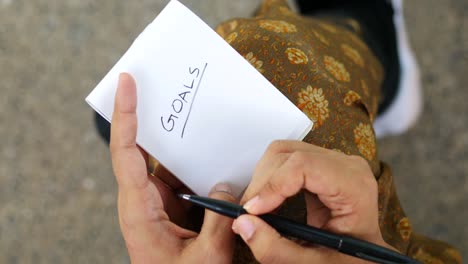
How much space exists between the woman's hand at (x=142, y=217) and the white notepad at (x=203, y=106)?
35 millimetres

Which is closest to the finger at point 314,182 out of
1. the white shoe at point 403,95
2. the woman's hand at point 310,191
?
the woman's hand at point 310,191

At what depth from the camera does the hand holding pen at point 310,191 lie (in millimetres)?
350

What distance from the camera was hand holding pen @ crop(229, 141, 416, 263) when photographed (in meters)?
0.35

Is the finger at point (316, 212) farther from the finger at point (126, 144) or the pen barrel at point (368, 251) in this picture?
the finger at point (126, 144)

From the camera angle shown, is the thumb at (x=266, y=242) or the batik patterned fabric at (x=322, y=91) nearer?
the thumb at (x=266, y=242)

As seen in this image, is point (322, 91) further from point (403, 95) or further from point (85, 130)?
point (85, 130)

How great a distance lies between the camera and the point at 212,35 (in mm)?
441

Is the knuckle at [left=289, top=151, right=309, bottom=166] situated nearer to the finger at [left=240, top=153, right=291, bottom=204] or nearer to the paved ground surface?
the finger at [left=240, top=153, right=291, bottom=204]

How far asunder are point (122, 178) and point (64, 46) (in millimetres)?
676

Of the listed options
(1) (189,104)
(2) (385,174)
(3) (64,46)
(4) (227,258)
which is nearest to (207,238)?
(4) (227,258)

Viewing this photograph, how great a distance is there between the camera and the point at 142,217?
1.33 ft

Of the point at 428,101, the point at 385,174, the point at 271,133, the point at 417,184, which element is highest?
the point at 271,133

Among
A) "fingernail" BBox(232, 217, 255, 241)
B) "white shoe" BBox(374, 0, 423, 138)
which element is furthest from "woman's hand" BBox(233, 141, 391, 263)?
"white shoe" BBox(374, 0, 423, 138)

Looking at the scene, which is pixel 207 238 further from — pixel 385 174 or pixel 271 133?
pixel 385 174
